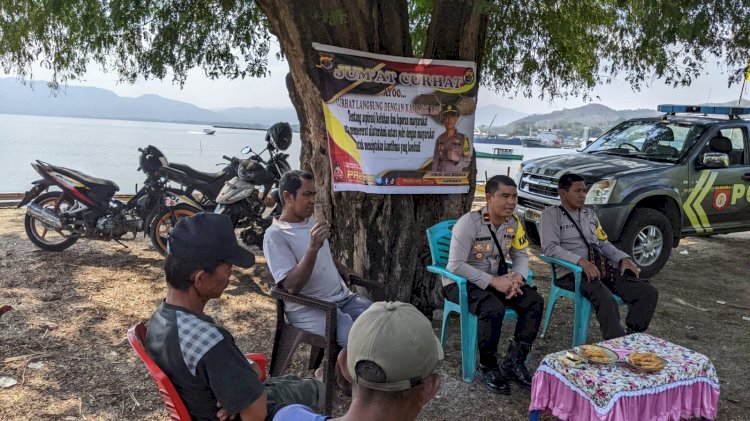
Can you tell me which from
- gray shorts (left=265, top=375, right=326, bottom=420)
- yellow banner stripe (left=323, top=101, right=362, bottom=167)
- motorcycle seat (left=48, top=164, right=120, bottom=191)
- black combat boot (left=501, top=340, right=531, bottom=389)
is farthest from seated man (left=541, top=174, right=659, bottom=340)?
motorcycle seat (left=48, top=164, right=120, bottom=191)

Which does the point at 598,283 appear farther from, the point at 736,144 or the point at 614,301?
the point at 736,144

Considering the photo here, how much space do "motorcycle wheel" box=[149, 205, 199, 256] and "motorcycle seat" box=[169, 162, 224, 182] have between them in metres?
0.47

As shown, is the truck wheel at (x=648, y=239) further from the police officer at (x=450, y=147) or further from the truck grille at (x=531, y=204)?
the police officer at (x=450, y=147)

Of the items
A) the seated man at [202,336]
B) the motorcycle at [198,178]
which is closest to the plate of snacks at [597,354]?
the seated man at [202,336]

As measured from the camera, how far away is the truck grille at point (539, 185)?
713 cm

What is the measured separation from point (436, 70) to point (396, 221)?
125 cm

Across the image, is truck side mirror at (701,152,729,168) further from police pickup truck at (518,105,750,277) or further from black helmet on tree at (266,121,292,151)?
black helmet on tree at (266,121,292,151)

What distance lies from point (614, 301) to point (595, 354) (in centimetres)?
120

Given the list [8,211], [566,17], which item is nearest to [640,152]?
[566,17]

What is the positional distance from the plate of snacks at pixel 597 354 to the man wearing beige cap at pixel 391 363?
1.86 meters

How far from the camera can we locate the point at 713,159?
23.8 feet

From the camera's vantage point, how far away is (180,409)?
6.40 feet

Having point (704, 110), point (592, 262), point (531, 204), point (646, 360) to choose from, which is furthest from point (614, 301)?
point (704, 110)

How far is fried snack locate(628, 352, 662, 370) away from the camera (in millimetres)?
3014
